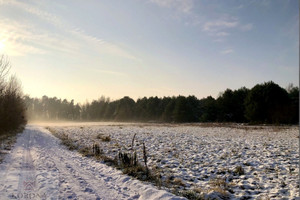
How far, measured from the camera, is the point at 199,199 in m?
6.40

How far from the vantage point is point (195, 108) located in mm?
73375

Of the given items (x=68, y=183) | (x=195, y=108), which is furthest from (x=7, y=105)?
(x=195, y=108)

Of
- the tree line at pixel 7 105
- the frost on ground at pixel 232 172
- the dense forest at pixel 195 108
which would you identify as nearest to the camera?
the frost on ground at pixel 232 172

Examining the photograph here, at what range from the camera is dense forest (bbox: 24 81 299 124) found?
40.9 metres

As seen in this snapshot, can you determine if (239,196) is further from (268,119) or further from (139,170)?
(268,119)

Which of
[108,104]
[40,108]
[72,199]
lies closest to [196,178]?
[72,199]

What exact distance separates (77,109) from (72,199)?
434 ft

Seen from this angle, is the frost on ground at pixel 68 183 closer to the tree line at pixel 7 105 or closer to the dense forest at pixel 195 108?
the tree line at pixel 7 105

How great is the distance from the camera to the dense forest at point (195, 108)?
40.9 m

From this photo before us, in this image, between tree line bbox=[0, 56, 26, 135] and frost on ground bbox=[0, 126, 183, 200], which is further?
tree line bbox=[0, 56, 26, 135]

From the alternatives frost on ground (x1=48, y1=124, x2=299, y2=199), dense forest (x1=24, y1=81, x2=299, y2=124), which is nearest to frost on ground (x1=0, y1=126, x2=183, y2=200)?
frost on ground (x1=48, y1=124, x2=299, y2=199)

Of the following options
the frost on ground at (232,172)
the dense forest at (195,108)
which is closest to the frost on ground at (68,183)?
the frost on ground at (232,172)

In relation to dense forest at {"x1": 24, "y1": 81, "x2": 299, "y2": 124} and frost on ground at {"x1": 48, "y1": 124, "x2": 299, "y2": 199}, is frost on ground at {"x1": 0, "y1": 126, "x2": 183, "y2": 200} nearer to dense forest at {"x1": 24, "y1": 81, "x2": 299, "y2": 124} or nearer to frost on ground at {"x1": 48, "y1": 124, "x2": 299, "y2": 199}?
frost on ground at {"x1": 48, "y1": 124, "x2": 299, "y2": 199}

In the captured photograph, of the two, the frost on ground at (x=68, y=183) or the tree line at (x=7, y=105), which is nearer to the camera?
the frost on ground at (x=68, y=183)
